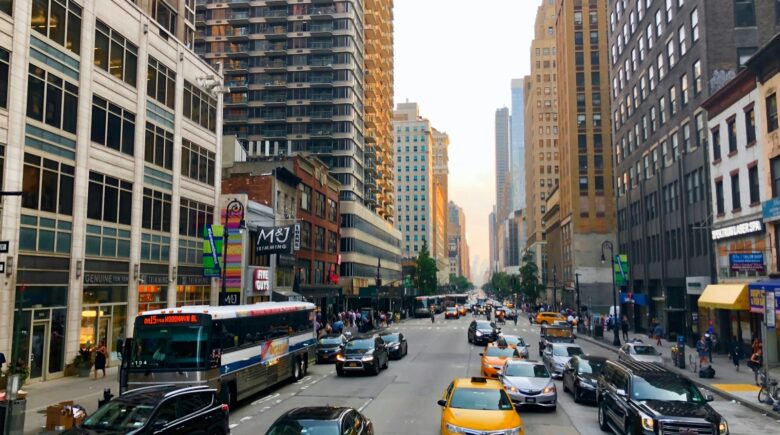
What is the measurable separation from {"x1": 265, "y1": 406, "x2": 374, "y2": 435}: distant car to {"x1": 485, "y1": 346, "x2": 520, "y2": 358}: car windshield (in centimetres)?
1374

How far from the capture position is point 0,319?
23.5 metres

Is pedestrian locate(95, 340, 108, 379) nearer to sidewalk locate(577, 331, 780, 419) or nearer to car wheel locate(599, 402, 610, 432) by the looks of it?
car wheel locate(599, 402, 610, 432)

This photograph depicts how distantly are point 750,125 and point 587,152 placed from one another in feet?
210

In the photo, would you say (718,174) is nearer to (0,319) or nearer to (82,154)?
(82,154)

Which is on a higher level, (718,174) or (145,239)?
(718,174)

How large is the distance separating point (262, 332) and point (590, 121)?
86519mm

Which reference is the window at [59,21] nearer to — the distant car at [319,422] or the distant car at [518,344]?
the distant car at [319,422]

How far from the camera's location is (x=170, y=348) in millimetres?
17938

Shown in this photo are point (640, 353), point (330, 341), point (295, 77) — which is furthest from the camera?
point (295, 77)

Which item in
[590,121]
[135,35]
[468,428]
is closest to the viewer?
[468,428]

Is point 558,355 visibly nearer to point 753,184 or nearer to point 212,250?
point 753,184

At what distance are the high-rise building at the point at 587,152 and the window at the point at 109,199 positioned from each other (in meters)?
73.5


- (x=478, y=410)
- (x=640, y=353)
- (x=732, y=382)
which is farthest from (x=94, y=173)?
(x=732, y=382)

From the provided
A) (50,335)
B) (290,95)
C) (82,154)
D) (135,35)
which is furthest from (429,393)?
(290,95)
